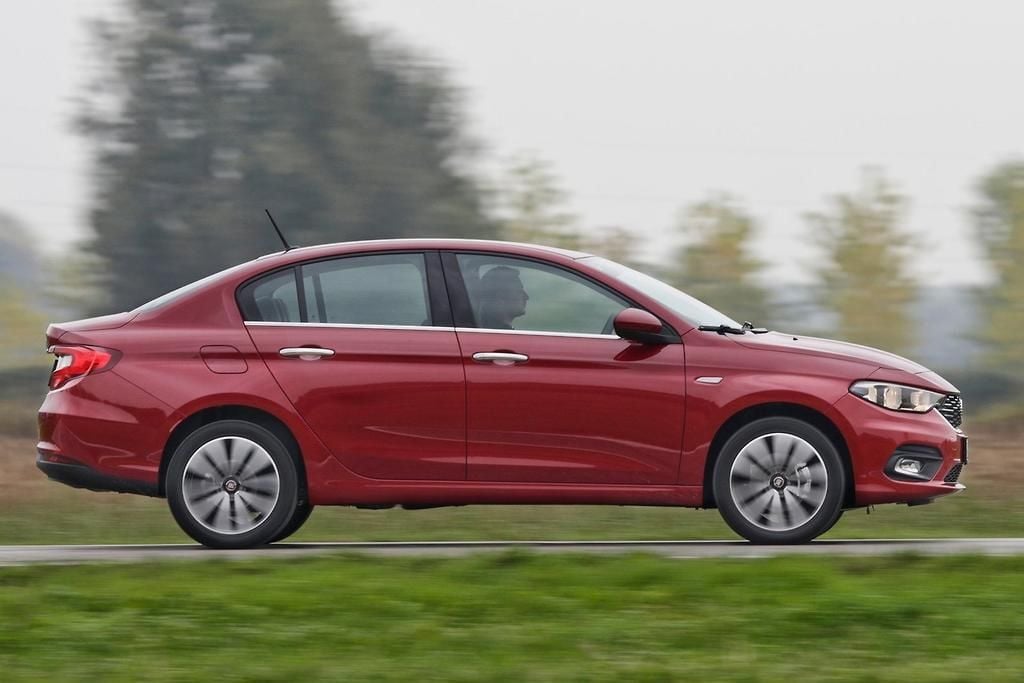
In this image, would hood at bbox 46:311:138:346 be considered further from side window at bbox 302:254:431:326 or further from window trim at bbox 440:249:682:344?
window trim at bbox 440:249:682:344

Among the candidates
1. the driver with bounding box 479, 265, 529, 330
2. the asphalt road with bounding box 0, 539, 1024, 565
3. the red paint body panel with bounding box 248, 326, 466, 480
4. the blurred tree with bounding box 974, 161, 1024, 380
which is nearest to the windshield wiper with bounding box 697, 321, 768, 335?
the driver with bounding box 479, 265, 529, 330

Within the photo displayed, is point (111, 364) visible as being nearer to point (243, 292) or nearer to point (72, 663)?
point (243, 292)

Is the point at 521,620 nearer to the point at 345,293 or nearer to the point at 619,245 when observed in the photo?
the point at 345,293

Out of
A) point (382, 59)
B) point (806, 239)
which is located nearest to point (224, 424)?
point (382, 59)

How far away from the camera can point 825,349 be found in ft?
29.1

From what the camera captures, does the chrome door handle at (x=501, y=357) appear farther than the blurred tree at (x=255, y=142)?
No

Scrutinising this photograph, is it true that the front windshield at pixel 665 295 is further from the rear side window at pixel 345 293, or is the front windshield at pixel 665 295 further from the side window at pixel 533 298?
the rear side window at pixel 345 293

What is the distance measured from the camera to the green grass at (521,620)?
5.33 m

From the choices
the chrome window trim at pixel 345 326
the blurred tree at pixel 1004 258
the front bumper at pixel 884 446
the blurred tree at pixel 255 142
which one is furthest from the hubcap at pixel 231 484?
the blurred tree at pixel 1004 258

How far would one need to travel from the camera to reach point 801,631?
595 cm

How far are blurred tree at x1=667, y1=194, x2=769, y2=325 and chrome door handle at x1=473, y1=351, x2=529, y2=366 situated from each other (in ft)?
157

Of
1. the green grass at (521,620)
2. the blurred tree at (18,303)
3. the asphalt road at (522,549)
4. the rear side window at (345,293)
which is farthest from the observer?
the blurred tree at (18,303)

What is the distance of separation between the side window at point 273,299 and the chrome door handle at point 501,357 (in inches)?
39.6

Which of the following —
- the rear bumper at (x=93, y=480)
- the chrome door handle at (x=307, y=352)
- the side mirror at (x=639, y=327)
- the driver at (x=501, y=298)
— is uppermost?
the driver at (x=501, y=298)
